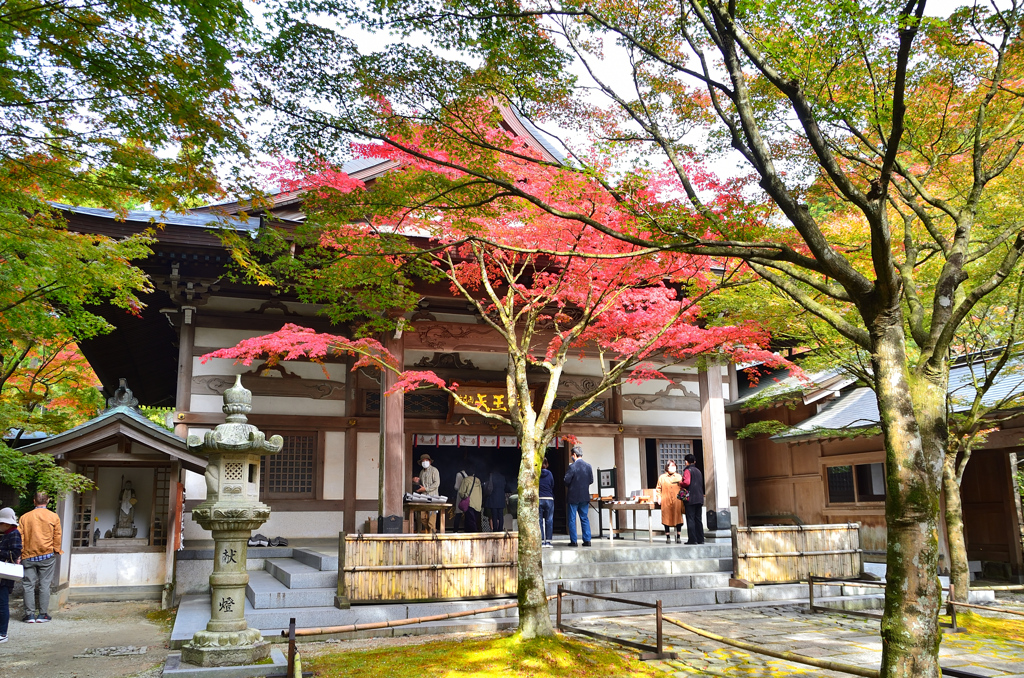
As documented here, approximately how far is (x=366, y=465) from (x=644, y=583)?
251 inches

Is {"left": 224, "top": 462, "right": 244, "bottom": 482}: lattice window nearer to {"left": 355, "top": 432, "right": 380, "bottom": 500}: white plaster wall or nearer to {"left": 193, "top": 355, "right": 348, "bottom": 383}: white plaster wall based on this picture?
{"left": 193, "top": 355, "right": 348, "bottom": 383}: white plaster wall

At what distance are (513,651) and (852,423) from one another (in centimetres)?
1055

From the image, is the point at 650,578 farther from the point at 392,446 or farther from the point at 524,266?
the point at 524,266

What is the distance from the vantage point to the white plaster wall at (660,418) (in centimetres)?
1786

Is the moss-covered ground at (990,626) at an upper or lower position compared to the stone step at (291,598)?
lower

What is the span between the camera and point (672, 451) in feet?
60.1

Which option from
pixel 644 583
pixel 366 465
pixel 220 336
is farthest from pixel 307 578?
pixel 220 336

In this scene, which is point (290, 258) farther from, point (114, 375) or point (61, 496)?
point (114, 375)

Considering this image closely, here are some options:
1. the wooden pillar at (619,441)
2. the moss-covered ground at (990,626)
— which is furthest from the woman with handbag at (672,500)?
the moss-covered ground at (990,626)

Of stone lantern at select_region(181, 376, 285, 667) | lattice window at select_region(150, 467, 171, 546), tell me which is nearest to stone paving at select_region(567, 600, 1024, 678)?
stone lantern at select_region(181, 376, 285, 667)

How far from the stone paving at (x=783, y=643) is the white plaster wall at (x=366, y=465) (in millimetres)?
6422

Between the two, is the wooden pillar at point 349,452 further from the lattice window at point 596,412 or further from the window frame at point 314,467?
the lattice window at point 596,412

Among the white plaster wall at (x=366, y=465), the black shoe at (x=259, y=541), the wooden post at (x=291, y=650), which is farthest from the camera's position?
the white plaster wall at (x=366, y=465)

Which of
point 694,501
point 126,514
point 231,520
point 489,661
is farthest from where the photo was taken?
point 694,501
